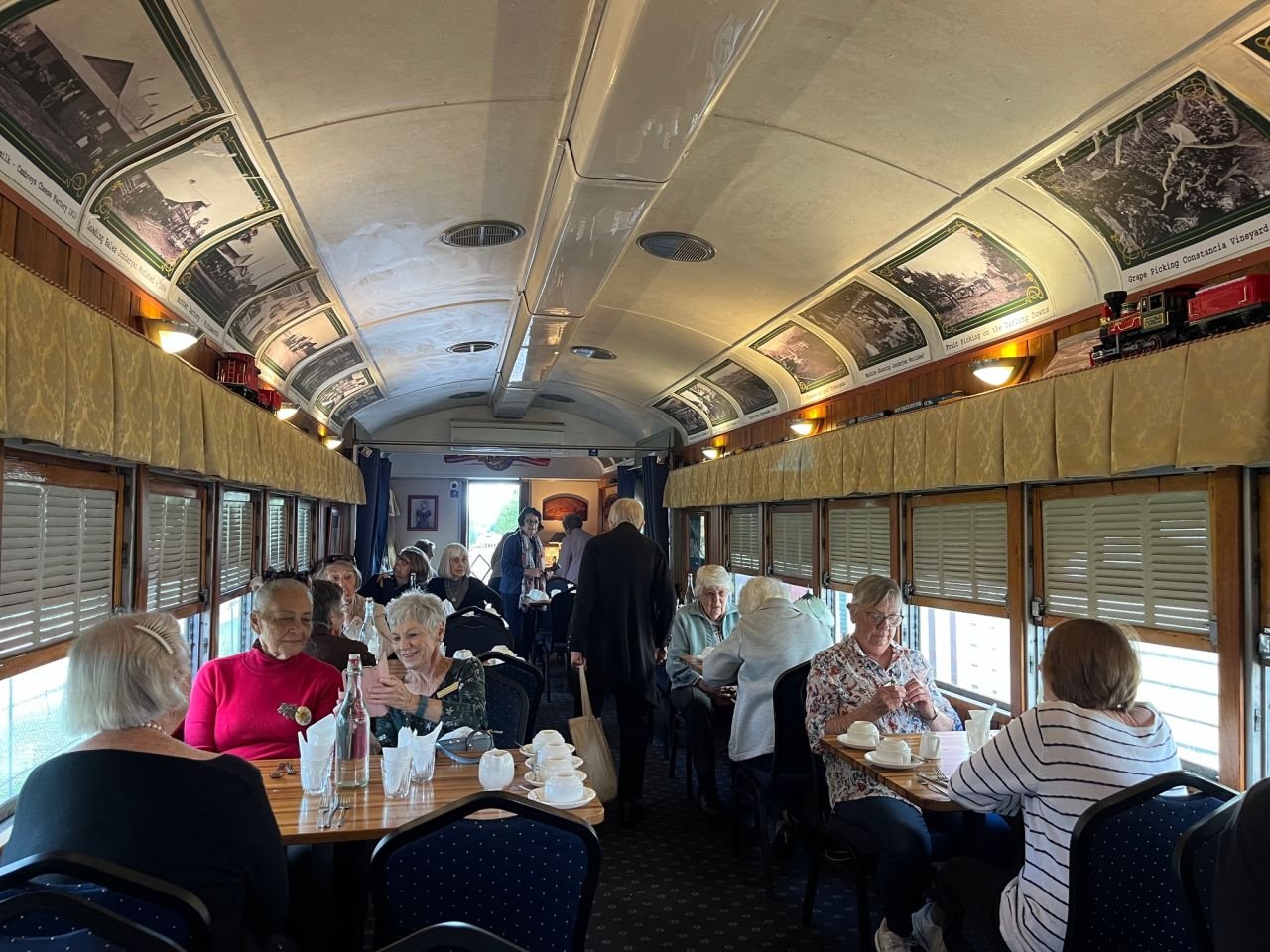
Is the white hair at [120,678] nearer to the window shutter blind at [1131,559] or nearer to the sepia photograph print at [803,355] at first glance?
the window shutter blind at [1131,559]

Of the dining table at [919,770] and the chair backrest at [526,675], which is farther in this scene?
the chair backrest at [526,675]

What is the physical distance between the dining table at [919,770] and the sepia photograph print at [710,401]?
587cm

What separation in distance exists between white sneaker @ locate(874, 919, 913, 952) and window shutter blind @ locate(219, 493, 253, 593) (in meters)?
4.67

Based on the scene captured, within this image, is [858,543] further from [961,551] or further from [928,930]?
[928,930]

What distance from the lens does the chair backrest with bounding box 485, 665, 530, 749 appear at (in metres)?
3.42

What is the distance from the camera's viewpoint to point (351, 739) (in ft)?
8.45

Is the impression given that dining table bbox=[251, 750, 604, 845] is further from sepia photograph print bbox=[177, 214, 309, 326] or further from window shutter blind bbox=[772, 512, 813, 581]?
window shutter blind bbox=[772, 512, 813, 581]

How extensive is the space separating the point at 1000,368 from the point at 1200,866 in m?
3.06

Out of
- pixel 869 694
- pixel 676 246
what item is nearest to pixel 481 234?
pixel 676 246

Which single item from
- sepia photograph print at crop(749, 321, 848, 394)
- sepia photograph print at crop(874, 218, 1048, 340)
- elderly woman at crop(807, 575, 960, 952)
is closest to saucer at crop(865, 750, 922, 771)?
elderly woman at crop(807, 575, 960, 952)

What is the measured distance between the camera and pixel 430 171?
4.25 meters

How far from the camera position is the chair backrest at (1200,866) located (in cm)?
184

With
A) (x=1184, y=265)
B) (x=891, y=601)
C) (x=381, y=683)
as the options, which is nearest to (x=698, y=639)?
(x=891, y=601)

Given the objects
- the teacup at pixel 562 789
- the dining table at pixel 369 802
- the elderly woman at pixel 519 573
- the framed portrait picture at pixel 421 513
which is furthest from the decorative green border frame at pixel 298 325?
the framed portrait picture at pixel 421 513
